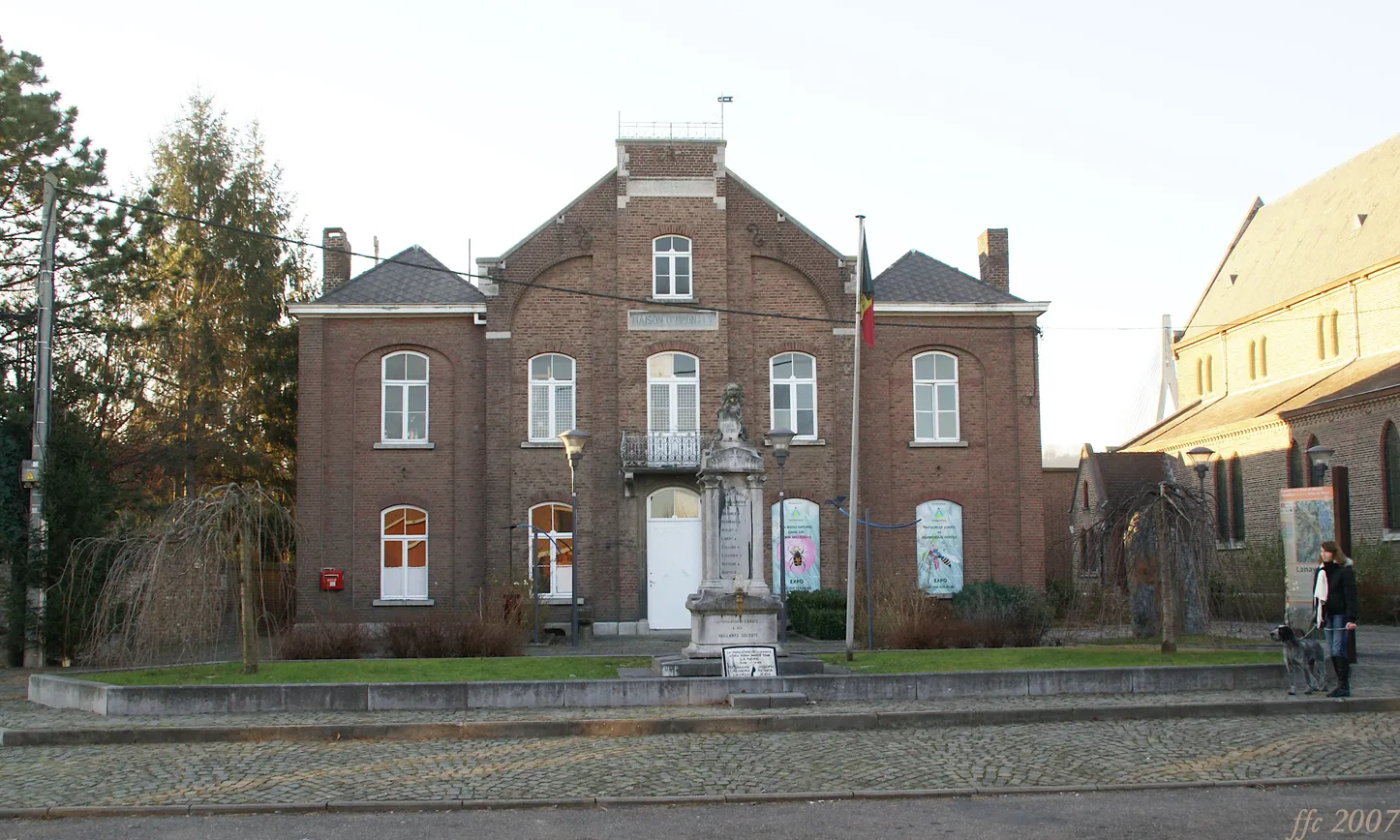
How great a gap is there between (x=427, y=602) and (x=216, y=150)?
16.3 metres

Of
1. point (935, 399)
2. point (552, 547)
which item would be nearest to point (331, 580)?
point (552, 547)

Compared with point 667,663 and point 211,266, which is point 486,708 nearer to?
point 667,663

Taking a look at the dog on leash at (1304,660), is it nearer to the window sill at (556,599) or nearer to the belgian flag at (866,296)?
the belgian flag at (866,296)

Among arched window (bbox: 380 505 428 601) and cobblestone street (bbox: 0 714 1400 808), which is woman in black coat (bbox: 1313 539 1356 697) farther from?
arched window (bbox: 380 505 428 601)

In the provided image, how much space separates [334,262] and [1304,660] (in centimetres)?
2521

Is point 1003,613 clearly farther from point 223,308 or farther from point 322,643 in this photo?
point 223,308

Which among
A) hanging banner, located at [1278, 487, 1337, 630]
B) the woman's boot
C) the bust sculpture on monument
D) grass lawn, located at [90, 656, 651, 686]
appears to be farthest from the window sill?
the woman's boot

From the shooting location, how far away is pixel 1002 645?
2059cm

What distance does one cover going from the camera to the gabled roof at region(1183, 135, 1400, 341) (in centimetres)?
4600

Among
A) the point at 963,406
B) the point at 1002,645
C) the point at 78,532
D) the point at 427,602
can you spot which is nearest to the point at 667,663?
the point at 1002,645

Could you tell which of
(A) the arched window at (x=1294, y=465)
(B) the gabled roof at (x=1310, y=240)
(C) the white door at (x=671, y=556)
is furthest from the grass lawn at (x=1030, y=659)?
(B) the gabled roof at (x=1310, y=240)

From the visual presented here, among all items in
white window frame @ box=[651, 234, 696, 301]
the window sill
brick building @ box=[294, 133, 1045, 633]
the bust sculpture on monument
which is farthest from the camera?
white window frame @ box=[651, 234, 696, 301]

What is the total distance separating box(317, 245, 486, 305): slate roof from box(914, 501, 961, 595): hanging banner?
11.8m

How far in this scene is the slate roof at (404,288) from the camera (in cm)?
3025
